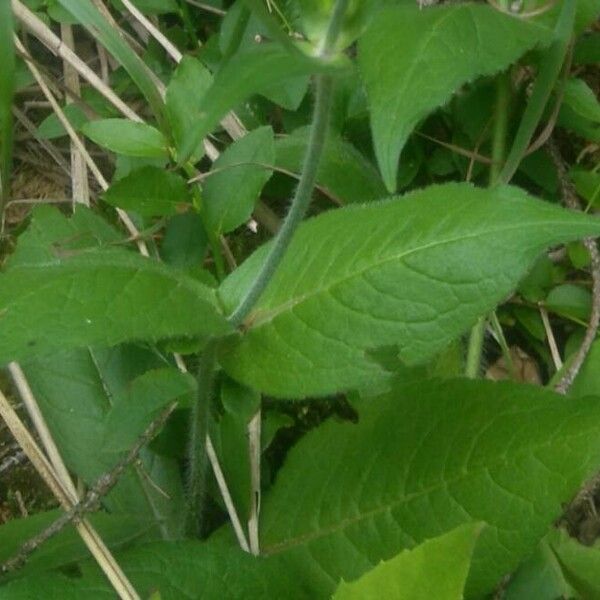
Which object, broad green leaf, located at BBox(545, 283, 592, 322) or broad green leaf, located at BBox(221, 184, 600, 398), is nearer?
broad green leaf, located at BBox(221, 184, 600, 398)

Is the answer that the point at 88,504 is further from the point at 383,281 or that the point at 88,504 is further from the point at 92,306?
the point at 383,281

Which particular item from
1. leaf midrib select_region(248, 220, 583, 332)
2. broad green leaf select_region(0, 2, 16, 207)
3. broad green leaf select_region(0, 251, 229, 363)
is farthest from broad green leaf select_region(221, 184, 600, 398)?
broad green leaf select_region(0, 2, 16, 207)

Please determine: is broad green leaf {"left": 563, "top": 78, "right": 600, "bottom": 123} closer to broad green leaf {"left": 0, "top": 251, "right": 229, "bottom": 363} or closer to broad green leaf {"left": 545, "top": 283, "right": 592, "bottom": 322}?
broad green leaf {"left": 545, "top": 283, "right": 592, "bottom": 322}

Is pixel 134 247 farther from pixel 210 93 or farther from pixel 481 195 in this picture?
pixel 210 93

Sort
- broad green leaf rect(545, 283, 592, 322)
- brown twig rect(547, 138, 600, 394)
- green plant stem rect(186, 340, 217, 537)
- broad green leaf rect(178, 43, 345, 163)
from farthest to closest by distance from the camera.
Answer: broad green leaf rect(545, 283, 592, 322) < brown twig rect(547, 138, 600, 394) < green plant stem rect(186, 340, 217, 537) < broad green leaf rect(178, 43, 345, 163)

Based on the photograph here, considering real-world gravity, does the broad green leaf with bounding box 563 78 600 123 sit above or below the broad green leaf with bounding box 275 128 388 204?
above

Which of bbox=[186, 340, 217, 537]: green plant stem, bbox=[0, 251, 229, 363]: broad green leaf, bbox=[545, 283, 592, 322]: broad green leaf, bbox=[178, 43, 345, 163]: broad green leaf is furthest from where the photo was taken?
bbox=[545, 283, 592, 322]: broad green leaf

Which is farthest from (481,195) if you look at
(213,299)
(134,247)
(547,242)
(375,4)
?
(134,247)
